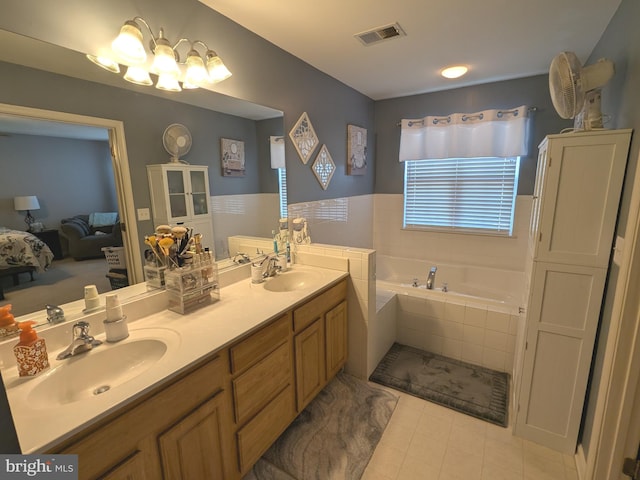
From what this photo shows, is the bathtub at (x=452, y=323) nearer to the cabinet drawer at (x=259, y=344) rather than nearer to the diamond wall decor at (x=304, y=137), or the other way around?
the cabinet drawer at (x=259, y=344)

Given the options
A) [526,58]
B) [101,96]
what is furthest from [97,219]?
[526,58]

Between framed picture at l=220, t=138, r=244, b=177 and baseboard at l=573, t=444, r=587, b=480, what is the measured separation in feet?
7.98

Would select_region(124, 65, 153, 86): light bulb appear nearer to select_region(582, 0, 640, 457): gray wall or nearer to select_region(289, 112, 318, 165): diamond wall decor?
select_region(289, 112, 318, 165): diamond wall decor

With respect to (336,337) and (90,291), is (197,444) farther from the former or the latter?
(336,337)

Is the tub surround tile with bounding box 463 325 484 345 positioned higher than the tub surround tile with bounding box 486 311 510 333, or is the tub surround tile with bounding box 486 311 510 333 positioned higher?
the tub surround tile with bounding box 486 311 510 333

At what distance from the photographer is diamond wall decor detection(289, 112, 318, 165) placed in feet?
7.95

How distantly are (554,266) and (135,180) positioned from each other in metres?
2.10

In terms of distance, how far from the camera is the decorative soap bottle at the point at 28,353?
97cm

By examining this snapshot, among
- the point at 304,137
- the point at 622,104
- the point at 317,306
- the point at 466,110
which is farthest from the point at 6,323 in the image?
the point at 466,110

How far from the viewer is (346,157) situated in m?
3.16

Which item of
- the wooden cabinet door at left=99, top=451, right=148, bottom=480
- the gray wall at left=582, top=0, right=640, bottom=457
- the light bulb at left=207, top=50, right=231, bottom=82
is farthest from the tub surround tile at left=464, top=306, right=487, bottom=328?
the light bulb at left=207, top=50, right=231, bottom=82

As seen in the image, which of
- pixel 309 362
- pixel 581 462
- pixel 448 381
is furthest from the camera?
pixel 448 381

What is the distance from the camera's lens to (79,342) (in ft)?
3.68

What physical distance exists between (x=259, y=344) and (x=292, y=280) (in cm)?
76
